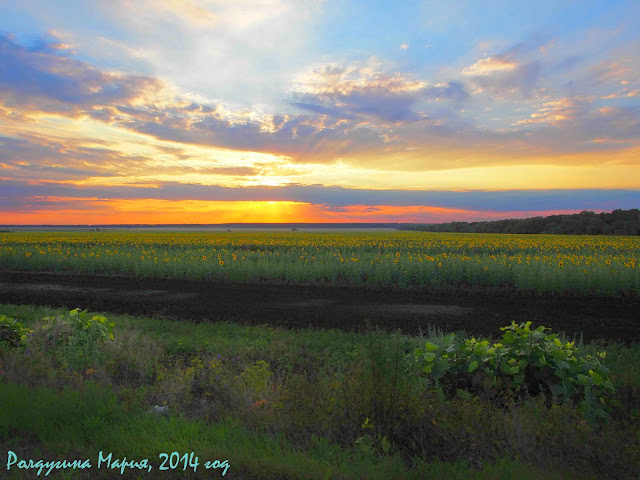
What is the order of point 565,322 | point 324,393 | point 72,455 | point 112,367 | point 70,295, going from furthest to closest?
point 70,295 < point 565,322 < point 112,367 < point 324,393 < point 72,455

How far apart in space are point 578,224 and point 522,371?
83.0 meters

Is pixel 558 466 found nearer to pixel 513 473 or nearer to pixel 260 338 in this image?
pixel 513 473

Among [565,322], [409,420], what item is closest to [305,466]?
[409,420]

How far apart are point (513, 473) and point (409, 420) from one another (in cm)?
111

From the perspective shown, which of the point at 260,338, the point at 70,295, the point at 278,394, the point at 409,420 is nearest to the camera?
the point at 409,420

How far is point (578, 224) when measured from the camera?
76438 millimetres

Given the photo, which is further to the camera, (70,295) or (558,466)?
(70,295)

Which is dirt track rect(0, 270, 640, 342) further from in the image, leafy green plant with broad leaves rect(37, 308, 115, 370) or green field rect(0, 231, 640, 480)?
leafy green plant with broad leaves rect(37, 308, 115, 370)

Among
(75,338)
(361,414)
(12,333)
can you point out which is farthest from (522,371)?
(12,333)

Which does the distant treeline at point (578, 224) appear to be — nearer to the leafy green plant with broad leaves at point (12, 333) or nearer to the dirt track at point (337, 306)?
the dirt track at point (337, 306)

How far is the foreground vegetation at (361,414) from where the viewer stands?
3902mm

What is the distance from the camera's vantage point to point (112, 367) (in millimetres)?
6906

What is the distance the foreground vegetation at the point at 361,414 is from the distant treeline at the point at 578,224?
2960 inches

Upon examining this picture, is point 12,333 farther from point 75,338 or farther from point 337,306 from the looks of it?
point 337,306
